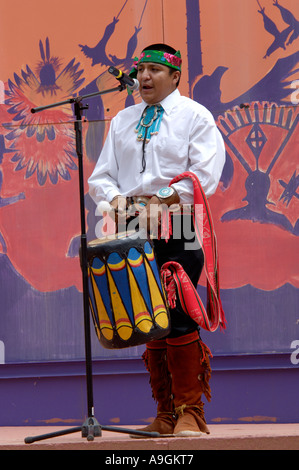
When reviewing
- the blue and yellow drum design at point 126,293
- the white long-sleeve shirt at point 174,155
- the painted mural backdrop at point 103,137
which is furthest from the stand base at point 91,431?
the painted mural backdrop at point 103,137

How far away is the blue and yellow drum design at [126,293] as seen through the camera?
12.0ft

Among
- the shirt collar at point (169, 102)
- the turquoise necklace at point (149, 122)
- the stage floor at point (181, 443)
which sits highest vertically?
the shirt collar at point (169, 102)

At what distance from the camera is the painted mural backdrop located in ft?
16.5

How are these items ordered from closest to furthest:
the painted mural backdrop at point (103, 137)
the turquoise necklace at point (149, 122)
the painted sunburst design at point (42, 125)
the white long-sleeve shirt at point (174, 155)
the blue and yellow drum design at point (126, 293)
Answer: the blue and yellow drum design at point (126, 293) → the white long-sleeve shirt at point (174, 155) → the turquoise necklace at point (149, 122) → the painted mural backdrop at point (103, 137) → the painted sunburst design at point (42, 125)

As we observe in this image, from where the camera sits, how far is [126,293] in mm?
3672

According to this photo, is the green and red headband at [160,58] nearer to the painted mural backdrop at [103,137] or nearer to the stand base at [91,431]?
the painted mural backdrop at [103,137]

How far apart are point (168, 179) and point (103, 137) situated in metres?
1.33

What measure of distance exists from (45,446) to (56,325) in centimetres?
161

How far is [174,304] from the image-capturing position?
3.84 metres

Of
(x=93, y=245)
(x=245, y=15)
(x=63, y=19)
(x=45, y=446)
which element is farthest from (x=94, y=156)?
(x=45, y=446)

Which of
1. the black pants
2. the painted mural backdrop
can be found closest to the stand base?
the black pants

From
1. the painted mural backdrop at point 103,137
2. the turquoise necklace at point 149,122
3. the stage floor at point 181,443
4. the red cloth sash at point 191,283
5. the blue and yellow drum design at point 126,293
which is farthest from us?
the painted mural backdrop at point 103,137

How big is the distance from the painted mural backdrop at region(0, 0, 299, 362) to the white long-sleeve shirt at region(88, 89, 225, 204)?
1054 millimetres

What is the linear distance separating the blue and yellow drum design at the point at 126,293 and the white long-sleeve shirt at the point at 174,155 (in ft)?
1.13
